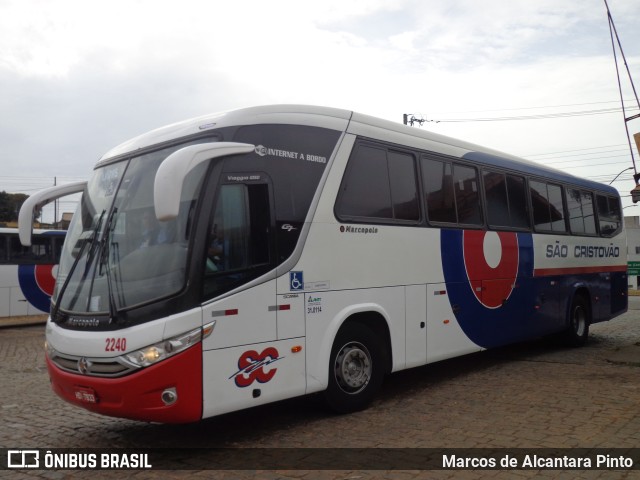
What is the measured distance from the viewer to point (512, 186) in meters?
10.7

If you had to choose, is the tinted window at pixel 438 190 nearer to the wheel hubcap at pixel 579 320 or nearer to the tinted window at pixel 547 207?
the tinted window at pixel 547 207

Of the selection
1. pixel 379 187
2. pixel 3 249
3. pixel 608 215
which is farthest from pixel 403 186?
pixel 3 249

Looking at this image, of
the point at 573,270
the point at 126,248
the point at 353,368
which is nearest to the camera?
the point at 126,248

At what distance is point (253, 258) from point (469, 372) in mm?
5102

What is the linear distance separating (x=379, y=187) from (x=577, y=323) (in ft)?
23.3

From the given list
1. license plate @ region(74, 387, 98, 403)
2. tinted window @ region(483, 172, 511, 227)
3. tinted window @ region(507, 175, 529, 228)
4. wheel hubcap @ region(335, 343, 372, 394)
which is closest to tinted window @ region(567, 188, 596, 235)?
tinted window @ region(507, 175, 529, 228)

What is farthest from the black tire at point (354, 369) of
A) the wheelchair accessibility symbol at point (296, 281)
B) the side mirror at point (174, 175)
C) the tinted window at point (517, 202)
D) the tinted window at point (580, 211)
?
the tinted window at point (580, 211)

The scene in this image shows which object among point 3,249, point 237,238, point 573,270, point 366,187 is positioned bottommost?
point 573,270

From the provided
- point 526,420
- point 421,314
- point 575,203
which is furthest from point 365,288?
point 575,203

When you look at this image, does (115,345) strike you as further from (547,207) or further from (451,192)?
(547,207)

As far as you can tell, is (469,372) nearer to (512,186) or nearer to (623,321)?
(512,186)

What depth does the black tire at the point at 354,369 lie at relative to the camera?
7.01 meters

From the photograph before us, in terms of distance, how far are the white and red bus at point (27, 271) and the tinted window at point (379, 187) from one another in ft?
45.9

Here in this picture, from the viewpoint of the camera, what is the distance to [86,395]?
5.61m
